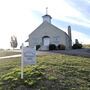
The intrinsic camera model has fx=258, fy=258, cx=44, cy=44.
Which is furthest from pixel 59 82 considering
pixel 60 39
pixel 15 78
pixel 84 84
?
pixel 60 39

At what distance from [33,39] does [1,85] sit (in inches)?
1423

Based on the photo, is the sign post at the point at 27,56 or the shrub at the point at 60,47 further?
the shrub at the point at 60,47

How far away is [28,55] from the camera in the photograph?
11984 mm

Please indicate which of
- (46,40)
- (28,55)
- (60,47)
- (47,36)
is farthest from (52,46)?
(28,55)

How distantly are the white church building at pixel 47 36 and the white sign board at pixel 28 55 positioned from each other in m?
31.9

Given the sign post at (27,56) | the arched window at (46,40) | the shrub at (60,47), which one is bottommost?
the sign post at (27,56)

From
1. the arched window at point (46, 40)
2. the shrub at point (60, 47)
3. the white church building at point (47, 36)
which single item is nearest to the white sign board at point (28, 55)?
the shrub at point (60, 47)

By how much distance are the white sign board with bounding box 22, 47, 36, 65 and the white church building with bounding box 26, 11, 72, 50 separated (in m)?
31.9

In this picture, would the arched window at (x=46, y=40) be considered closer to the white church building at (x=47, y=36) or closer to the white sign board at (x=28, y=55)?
the white church building at (x=47, y=36)

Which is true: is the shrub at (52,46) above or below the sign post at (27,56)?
above

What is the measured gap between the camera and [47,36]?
46.4m

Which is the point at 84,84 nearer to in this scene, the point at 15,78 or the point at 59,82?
the point at 59,82

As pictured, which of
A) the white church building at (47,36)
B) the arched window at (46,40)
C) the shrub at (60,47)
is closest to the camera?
the shrub at (60,47)

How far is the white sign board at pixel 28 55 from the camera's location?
38.8ft
